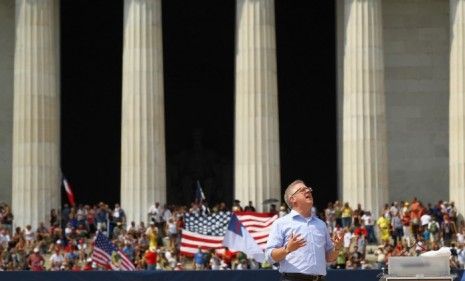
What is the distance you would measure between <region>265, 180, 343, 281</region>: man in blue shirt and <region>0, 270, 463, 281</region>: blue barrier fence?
2375 cm

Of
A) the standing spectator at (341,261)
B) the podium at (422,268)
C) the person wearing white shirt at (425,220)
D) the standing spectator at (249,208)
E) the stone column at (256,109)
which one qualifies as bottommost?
the standing spectator at (341,261)

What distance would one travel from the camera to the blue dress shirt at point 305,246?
59.1 feet

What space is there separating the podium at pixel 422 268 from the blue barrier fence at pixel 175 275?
20432 millimetres

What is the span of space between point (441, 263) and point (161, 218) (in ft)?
161

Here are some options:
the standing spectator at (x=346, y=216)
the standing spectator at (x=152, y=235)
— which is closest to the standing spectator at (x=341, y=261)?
the standing spectator at (x=346, y=216)

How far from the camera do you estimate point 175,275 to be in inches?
1686

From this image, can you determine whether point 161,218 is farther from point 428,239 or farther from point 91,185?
point 91,185

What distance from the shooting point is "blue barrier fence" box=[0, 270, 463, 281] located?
42031 millimetres

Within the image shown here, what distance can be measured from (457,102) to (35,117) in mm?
22849

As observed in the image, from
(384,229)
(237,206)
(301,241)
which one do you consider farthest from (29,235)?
(301,241)

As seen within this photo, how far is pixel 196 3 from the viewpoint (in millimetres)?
90625

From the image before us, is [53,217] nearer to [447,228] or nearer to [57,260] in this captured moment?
[57,260]

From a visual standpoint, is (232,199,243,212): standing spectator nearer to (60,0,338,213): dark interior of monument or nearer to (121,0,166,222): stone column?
(121,0,166,222): stone column

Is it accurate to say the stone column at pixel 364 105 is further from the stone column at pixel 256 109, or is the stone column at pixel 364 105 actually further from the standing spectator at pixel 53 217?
the standing spectator at pixel 53 217
